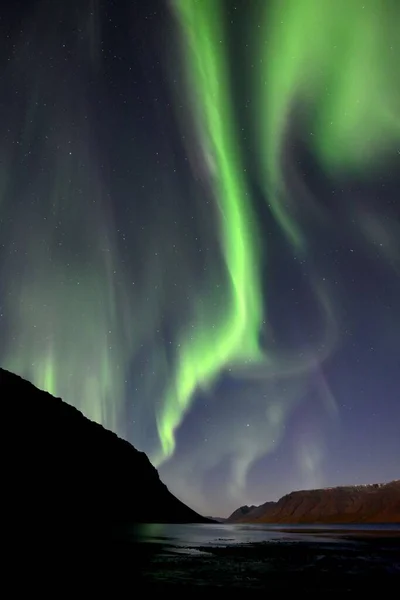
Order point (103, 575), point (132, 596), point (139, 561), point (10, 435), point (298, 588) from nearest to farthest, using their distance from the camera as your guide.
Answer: point (132, 596) → point (298, 588) → point (103, 575) → point (139, 561) → point (10, 435)

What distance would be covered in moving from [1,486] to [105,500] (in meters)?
69.6

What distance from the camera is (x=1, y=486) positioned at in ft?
429

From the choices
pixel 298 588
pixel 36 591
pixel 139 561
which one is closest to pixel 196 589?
pixel 298 588

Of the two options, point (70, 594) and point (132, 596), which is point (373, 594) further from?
point (70, 594)

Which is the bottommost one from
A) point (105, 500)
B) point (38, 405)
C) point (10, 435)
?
point (105, 500)

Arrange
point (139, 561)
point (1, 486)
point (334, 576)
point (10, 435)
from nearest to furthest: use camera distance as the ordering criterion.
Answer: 1. point (334, 576)
2. point (139, 561)
3. point (1, 486)
4. point (10, 435)

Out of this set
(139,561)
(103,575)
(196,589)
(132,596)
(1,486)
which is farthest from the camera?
(1,486)

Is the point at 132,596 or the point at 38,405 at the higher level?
the point at 38,405

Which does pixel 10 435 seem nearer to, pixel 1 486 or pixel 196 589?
pixel 1 486

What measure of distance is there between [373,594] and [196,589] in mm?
8190

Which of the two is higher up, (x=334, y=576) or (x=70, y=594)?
(x=70, y=594)

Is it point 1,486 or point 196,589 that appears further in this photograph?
point 1,486

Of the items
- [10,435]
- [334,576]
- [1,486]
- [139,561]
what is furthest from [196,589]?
[10,435]

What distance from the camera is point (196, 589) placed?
61.4 ft
